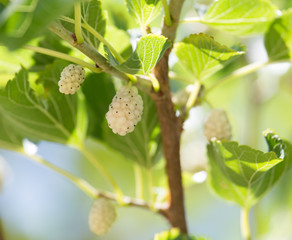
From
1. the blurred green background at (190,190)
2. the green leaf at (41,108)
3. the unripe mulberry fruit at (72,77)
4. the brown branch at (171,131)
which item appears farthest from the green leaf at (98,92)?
the blurred green background at (190,190)

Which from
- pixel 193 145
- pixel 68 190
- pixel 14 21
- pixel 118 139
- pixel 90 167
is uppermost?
pixel 14 21

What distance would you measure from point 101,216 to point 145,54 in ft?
1.30

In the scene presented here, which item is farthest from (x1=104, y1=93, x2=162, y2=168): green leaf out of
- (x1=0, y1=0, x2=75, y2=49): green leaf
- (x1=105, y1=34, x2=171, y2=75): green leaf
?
(x1=0, y1=0, x2=75, y2=49): green leaf

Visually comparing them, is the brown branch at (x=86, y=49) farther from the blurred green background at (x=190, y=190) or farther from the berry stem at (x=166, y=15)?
the blurred green background at (x=190, y=190)

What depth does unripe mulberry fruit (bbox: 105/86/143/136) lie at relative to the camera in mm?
676

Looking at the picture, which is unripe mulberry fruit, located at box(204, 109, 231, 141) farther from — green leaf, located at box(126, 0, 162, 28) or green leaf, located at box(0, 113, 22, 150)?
green leaf, located at box(0, 113, 22, 150)

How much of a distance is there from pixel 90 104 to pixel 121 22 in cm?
22

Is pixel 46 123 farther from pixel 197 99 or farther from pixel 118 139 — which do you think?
pixel 197 99

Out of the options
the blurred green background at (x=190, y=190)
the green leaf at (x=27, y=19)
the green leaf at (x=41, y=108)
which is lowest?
the blurred green background at (x=190, y=190)

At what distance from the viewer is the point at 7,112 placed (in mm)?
862

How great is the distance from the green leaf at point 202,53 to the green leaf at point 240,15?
0.28 ft

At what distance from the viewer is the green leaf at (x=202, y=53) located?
727mm

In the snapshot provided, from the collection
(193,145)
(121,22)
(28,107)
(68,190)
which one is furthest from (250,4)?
(68,190)

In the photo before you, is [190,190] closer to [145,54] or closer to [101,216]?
[101,216]
